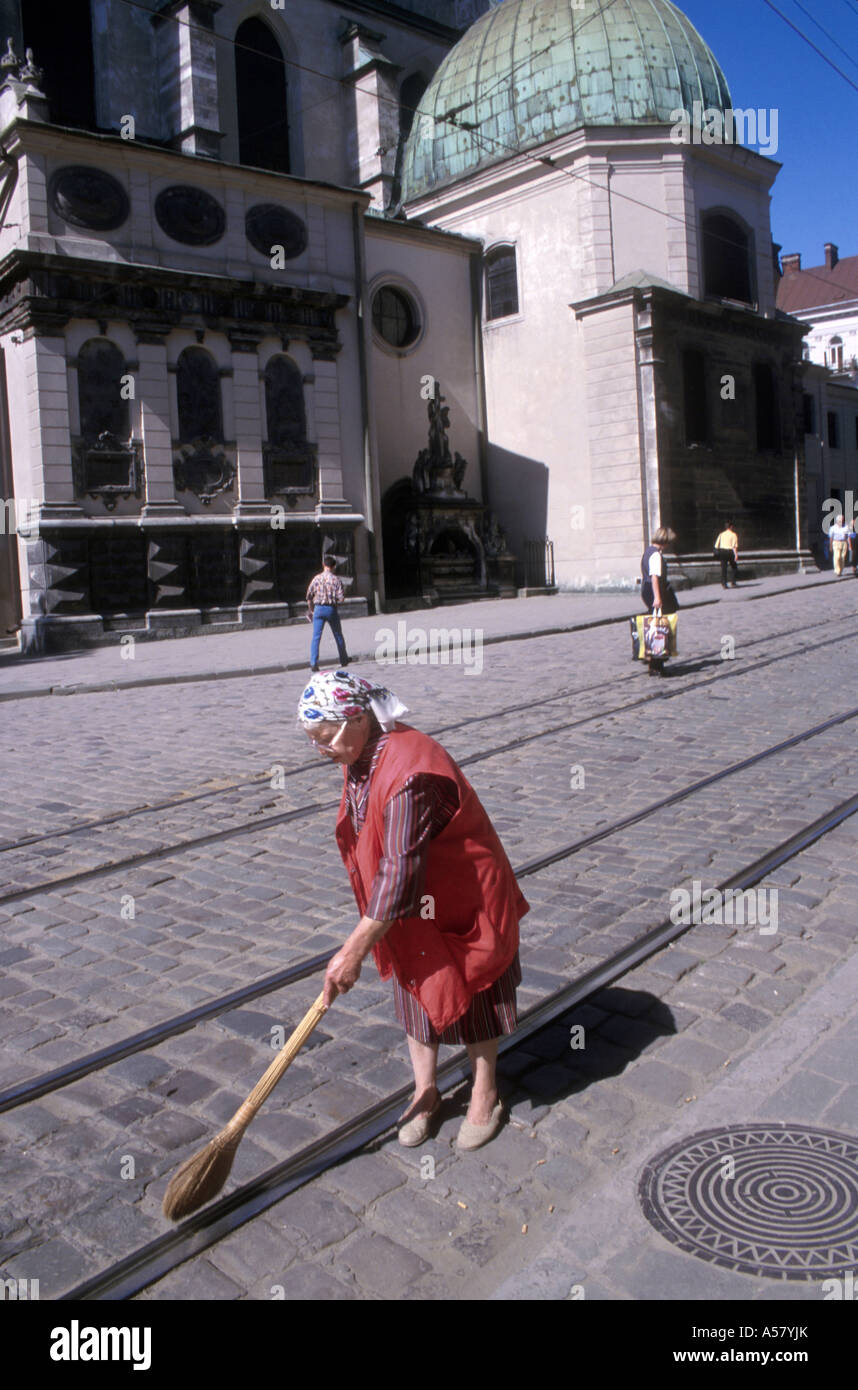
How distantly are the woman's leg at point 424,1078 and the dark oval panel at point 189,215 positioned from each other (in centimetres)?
2371

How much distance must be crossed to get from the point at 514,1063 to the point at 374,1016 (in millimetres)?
694

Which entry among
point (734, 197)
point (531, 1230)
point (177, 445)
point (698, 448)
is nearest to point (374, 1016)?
point (531, 1230)

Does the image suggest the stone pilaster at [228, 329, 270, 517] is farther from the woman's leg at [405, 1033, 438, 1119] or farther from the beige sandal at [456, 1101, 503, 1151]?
the beige sandal at [456, 1101, 503, 1151]

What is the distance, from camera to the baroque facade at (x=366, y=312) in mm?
23031

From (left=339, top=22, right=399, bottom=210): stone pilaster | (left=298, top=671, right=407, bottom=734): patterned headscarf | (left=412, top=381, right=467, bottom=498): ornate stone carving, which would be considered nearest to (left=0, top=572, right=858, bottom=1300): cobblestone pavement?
(left=298, top=671, right=407, bottom=734): patterned headscarf

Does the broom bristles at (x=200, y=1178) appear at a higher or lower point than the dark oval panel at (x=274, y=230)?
lower

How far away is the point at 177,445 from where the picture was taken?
24.1 meters

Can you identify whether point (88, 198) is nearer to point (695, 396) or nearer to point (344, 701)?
point (695, 396)

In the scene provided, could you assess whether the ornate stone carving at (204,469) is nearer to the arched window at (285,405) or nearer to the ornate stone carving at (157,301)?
the arched window at (285,405)

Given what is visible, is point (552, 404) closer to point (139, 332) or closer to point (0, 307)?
point (139, 332)

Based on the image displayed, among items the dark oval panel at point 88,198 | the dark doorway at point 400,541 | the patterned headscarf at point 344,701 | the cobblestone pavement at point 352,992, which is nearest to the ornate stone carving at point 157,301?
the dark oval panel at point 88,198

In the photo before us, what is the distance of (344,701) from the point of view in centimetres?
330

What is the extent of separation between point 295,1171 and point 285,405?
23934 mm

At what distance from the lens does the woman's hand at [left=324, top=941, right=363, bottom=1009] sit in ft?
10.6
